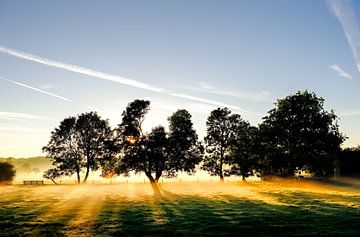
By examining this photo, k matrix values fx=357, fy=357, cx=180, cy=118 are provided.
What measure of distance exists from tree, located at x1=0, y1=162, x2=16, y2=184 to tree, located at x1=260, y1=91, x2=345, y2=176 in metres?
70.6

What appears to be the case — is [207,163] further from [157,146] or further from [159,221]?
[159,221]

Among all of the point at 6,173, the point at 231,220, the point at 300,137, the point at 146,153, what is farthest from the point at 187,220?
the point at 6,173

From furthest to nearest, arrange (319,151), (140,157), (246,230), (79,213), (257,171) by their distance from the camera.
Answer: (257,171), (319,151), (140,157), (79,213), (246,230)

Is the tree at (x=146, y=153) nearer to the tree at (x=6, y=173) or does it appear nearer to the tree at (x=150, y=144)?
the tree at (x=150, y=144)

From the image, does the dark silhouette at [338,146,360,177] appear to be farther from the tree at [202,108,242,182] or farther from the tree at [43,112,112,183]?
the tree at [43,112,112,183]

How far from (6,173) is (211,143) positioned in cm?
5874

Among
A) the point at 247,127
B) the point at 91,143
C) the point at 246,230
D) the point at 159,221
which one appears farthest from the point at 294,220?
the point at 91,143

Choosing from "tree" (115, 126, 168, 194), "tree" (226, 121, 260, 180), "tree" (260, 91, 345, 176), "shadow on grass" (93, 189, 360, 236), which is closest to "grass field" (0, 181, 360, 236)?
"shadow on grass" (93, 189, 360, 236)

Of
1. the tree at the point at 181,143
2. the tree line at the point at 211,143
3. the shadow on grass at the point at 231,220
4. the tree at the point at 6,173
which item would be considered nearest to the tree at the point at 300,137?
the tree line at the point at 211,143

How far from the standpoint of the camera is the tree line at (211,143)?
6450 cm

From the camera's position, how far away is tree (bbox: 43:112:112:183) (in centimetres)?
9025

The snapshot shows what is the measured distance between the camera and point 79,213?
32.5m

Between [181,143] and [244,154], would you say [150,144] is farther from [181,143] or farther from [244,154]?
[244,154]

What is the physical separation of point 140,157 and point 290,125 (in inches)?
1292
